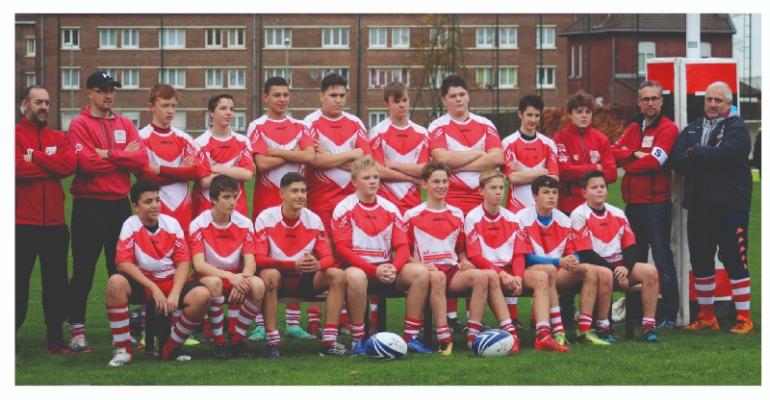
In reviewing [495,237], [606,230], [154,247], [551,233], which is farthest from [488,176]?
[154,247]

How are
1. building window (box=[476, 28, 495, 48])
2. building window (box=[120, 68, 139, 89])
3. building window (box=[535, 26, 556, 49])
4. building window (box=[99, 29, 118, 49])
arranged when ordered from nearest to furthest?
1. building window (box=[99, 29, 118, 49])
2. building window (box=[120, 68, 139, 89])
3. building window (box=[476, 28, 495, 48])
4. building window (box=[535, 26, 556, 49])

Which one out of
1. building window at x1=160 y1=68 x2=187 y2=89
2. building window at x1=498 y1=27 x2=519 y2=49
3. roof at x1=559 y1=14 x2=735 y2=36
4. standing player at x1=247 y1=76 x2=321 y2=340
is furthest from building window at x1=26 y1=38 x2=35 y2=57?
standing player at x1=247 y1=76 x2=321 y2=340

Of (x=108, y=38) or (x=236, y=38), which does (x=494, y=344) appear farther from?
(x=108, y=38)

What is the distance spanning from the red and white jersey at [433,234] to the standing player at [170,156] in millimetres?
1690

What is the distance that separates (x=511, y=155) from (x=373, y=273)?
187 centimetres

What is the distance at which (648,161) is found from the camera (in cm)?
1048

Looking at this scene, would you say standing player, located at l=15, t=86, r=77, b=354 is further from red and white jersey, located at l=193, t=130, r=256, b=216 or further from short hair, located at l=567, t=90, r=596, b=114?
short hair, located at l=567, t=90, r=596, b=114

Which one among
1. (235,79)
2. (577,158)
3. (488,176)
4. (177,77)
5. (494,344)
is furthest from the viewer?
(177,77)

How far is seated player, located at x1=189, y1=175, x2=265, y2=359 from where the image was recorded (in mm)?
9062

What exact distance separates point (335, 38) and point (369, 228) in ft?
165

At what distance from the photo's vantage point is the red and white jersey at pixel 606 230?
33.1ft

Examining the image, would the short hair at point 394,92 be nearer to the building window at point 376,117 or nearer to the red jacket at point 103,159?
the red jacket at point 103,159

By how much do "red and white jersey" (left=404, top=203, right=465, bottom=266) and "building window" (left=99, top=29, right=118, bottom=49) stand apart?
151 feet
